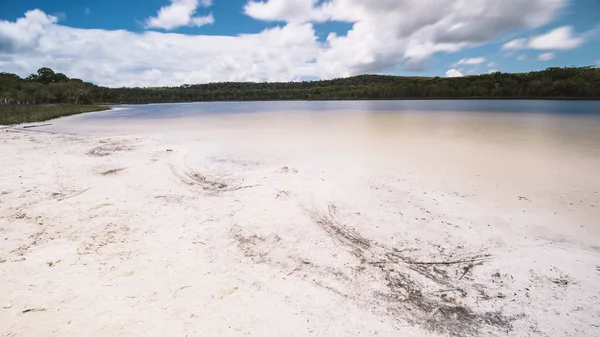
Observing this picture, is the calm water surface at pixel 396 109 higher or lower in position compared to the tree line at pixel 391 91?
lower

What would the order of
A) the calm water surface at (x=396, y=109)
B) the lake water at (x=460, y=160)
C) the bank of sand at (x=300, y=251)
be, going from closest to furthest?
the bank of sand at (x=300, y=251)
the lake water at (x=460, y=160)
the calm water surface at (x=396, y=109)

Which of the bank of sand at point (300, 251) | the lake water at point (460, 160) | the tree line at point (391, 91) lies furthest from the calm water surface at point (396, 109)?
the bank of sand at point (300, 251)

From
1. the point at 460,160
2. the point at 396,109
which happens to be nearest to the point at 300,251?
the point at 460,160

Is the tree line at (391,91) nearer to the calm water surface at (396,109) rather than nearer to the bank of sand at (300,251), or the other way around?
the calm water surface at (396,109)

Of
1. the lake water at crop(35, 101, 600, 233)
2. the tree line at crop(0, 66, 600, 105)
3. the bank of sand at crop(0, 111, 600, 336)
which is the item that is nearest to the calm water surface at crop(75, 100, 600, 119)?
the tree line at crop(0, 66, 600, 105)

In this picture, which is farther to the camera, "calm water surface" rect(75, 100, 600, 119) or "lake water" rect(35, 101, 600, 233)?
"calm water surface" rect(75, 100, 600, 119)

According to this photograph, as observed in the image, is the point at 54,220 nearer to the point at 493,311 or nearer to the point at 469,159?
the point at 493,311

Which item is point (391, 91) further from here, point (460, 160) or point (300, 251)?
point (300, 251)

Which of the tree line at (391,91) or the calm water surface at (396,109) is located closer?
the calm water surface at (396,109)

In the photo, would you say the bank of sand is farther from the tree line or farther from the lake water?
the tree line
